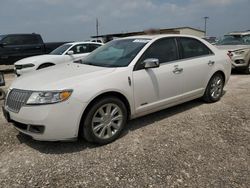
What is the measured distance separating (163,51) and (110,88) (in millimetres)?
1421

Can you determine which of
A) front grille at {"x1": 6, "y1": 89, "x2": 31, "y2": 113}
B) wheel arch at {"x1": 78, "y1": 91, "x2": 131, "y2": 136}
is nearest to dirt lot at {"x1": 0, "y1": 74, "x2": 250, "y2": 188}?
wheel arch at {"x1": 78, "y1": 91, "x2": 131, "y2": 136}

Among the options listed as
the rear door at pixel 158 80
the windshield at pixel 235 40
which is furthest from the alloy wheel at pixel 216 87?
the windshield at pixel 235 40

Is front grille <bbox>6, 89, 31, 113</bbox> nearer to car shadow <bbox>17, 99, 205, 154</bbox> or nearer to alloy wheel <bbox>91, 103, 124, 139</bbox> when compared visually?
car shadow <bbox>17, 99, 205, 154</bbox>

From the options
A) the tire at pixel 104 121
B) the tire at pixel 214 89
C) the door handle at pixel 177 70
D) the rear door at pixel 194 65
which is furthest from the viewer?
the tire at pixel 214 89

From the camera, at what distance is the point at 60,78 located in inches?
138

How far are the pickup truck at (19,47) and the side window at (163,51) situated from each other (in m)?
9.91

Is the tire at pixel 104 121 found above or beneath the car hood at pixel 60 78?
beneath

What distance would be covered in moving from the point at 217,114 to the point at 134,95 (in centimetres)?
189

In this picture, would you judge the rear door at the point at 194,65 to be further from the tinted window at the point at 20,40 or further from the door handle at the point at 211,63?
the tinted window at the point at 20,40

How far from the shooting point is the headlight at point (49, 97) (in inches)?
125

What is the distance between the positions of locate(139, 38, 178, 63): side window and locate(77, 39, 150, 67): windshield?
15 centimetres

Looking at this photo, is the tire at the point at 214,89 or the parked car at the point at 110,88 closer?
the parked car at the point at 110,88

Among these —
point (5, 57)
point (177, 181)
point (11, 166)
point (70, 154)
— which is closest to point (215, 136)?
point (177, 181)

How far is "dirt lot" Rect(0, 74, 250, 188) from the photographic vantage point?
9.25ft
